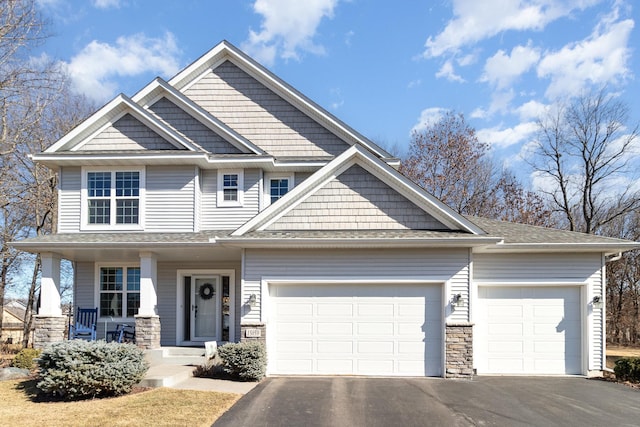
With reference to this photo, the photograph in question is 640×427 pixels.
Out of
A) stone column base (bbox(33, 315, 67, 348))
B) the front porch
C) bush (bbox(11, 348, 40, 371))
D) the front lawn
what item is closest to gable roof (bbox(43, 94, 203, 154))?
the front porch

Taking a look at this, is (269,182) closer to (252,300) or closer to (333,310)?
(252,300)

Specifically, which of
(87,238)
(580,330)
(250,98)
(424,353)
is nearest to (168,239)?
(87,238)

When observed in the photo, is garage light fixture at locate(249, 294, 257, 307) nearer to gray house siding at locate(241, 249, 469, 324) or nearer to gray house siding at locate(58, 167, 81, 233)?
gray house siding at locate(241, 249, 469, 324)

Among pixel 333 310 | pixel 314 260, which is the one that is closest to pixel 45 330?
pixel 314 260

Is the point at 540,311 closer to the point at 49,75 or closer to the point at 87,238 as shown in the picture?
the point at 87,238

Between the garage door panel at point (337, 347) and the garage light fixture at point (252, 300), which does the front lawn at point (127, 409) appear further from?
the garage door panel at point (337, 347)

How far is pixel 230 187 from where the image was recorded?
15352 millimetres

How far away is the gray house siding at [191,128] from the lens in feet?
Answer: 50.1

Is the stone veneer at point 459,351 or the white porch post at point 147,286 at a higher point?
the white porch post at point 147,286

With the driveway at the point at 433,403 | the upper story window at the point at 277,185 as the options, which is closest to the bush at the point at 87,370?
the driveway at the point at 433,403

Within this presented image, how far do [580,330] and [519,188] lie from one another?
18318 millimetres

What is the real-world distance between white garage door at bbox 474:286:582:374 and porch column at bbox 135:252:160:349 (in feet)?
27.5

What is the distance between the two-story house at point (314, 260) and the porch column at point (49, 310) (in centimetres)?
3

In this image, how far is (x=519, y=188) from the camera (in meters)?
29.8
